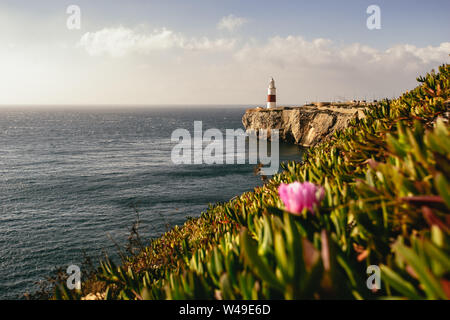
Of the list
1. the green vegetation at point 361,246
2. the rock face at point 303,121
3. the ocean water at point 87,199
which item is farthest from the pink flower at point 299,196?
the rock face at point 303,121

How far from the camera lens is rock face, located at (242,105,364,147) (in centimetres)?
5541

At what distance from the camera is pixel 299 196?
194 cm

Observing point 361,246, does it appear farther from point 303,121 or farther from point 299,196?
point 303,121

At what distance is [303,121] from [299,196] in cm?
6296

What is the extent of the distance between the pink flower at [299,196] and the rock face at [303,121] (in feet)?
170

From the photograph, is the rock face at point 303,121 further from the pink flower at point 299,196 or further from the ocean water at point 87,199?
the pink flower at point 299,196

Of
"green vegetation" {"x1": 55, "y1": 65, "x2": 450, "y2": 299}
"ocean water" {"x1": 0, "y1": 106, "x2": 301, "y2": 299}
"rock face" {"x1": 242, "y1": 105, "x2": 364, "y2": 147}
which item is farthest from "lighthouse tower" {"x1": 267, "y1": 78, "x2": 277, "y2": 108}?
"green vegetation" {"x1": 55, "y1": 65, "x2": 450, "y2": 299}

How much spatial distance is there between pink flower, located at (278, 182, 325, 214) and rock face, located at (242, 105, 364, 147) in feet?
170

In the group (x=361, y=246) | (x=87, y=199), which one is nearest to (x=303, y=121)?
(x=87, y=199)

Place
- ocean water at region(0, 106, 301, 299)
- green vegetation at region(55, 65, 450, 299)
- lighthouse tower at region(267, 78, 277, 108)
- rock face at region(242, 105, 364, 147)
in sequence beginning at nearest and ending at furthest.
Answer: green vegetation at region(55, 65, 450, 299) → ocean water at region(0, 106, 301, 299) → rock face at region(242, 105, 364, 147) → lighthouse tower at region(267, 78, 277, 108)

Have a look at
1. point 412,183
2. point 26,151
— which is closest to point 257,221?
point 412,183

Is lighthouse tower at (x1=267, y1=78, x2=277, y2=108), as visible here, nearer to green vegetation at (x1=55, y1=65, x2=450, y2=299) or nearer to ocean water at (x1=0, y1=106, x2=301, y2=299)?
ocean water at (x1=0, y1=106, x2=301, y2=299)

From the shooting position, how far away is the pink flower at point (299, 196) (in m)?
1.93
